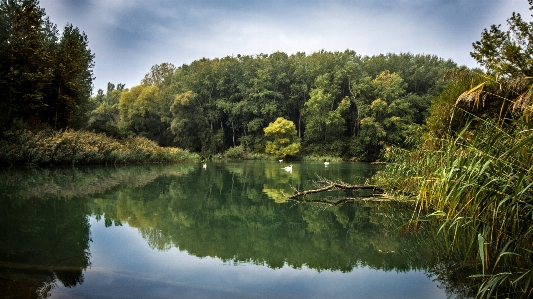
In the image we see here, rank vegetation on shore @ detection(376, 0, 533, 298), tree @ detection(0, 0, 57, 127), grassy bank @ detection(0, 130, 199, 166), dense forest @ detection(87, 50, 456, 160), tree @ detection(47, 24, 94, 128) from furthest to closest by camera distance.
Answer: dense forest @ detection(87, 50, 456, 160) < tree @ detection(47, 24, 94, 128) < tree @ detection(0, 0, 57, 127) < grassy bank @ detection(0, 130, 199, 166) < vegetation on shore @ detection(376, 0, 533, 298)

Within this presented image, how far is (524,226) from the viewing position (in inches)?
111

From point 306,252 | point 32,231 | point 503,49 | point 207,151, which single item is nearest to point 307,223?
point 306,252

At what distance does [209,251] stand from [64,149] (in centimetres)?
1594

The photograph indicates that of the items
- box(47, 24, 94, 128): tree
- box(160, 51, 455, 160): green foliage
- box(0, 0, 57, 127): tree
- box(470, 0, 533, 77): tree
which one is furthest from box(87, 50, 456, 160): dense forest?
box(470, 0, 533, 77): tree

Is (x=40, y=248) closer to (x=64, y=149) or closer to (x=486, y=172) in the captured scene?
(x=486, y=172)

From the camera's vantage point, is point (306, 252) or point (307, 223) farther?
point (307, 223)

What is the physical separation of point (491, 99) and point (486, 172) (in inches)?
268

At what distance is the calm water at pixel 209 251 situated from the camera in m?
3.38

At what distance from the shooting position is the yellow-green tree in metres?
35.0

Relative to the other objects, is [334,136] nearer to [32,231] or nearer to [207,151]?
[207,151]

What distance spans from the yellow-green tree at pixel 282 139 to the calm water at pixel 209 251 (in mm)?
26808

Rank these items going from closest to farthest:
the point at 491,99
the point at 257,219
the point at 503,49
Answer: the point at 257,219 < the point at 491,99 < the point at 503,49

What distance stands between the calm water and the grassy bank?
9.48 meters

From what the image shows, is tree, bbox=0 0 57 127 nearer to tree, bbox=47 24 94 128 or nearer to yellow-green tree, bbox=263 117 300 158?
tree, bbox=47 24 94 128
